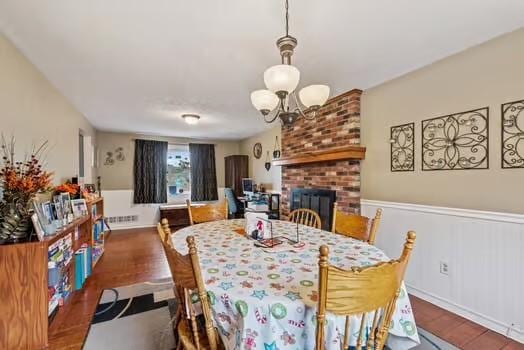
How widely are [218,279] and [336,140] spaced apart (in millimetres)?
2689

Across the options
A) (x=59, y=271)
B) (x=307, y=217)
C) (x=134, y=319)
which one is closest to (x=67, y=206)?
(x=59, y=271)

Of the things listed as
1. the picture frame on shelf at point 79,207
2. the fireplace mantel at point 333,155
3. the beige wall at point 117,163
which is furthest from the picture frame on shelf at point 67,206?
the beige wall at point 117,163

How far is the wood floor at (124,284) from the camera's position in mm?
1760

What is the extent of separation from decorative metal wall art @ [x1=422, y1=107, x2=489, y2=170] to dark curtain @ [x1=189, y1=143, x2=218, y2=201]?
5213 mm

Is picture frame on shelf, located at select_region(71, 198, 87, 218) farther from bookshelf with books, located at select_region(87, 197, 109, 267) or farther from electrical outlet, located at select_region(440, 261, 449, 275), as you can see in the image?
electrical outlet, located at select_region(440, 261, 449, 275)

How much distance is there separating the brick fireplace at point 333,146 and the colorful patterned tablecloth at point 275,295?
1581mm

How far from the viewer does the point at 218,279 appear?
3.63ft

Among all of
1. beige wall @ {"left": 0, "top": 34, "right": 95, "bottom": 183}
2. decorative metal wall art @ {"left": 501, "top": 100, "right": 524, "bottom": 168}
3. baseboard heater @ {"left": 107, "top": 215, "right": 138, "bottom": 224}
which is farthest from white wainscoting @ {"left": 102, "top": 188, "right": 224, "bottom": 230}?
decorative metal wall art @ {"left": 501, "top": 100, "right": 524, "bottom": 168}

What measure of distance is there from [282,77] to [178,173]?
219 inches

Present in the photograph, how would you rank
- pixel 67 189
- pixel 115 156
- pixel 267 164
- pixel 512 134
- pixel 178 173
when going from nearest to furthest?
pixel 512 134, pixel 67 189, pixel 267 164, pixel 115 156, pixel 178 173

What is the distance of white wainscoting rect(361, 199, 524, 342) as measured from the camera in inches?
70.6

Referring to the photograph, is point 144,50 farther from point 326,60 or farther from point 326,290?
point 326,290

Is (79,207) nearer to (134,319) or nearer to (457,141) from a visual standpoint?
(134,319)

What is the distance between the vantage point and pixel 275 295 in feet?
3.19
